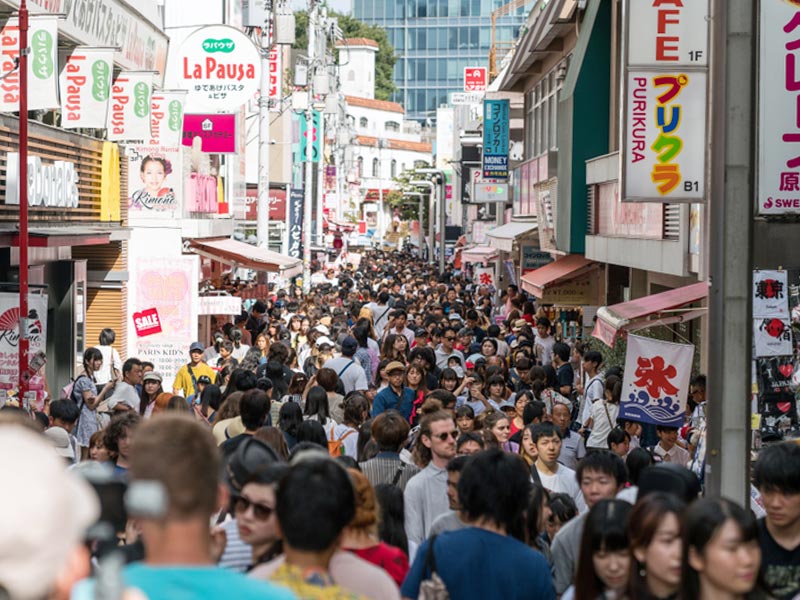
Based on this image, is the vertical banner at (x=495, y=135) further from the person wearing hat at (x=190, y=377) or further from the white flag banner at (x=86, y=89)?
the person wearing hat at (x=190, y=377)

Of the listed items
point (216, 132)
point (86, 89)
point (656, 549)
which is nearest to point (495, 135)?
point (216, 132)

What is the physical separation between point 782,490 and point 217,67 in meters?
23.3

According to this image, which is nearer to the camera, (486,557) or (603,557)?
(603,557)

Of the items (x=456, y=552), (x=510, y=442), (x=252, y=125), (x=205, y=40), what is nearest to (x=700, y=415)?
(x=510, y=442)

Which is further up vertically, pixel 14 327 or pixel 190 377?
pixel 14 327

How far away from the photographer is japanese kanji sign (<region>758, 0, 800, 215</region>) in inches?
462

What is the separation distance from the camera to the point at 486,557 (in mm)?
5613

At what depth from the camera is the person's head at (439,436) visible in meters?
8.53

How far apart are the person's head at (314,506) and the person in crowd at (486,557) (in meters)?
0.91

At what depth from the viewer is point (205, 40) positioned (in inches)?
1113

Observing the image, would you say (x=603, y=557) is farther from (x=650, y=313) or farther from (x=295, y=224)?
(x=295, y=224)

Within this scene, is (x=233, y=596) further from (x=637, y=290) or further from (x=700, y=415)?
(x=637, y=290)

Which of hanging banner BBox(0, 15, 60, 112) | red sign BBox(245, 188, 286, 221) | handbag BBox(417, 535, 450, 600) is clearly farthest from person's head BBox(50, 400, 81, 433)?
red sign BBox(245, 188, 286, 221)

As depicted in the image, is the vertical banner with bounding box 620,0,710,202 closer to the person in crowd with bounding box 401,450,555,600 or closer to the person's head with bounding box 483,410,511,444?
the person's head with bounding box 483,410,511,444
